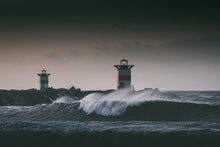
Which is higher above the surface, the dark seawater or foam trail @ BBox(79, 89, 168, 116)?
foam trail @ BBox(79, 89, 168, 116)

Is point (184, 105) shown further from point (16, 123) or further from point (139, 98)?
point (16, 123)

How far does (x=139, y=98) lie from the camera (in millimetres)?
18125

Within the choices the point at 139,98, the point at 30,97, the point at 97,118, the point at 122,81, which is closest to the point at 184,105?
the point at 139,98

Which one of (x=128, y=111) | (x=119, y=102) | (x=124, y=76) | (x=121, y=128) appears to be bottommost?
(x=121, y=128)

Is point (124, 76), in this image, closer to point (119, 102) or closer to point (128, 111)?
point (119, 102)

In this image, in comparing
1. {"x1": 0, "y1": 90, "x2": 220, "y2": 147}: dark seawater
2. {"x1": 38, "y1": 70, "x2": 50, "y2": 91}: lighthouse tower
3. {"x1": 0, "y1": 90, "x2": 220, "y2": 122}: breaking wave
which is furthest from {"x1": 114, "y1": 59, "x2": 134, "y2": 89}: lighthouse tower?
{"x1": 38, "y1": 70, "x2": 50, "y2": 91}: lighthouse tower

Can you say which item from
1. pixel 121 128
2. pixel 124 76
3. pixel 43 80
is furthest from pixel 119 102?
pixel 43 80

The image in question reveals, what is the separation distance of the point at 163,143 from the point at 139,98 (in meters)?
9.86

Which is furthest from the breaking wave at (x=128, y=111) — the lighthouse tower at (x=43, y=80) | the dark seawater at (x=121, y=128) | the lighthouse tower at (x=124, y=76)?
the lighthouse tower at (x=43, y=80)

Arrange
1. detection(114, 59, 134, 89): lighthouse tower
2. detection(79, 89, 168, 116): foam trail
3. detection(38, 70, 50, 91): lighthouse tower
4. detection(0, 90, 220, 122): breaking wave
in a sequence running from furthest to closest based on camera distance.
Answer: detection(38, 70, 50, 91): lighthouse tower
detection(114, 59, 134, 89): lighthouse tower
detection(79, 89, 168, 116): foam trail
detection(0, 90, 220, 122): breaking wave

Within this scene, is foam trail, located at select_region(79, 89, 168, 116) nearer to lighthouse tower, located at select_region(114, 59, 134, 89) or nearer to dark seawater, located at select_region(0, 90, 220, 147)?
dark seawater, located at select_region(0, 90, 220, 147)

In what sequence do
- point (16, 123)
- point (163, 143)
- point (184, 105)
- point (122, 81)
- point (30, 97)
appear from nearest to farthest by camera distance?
point (163, 143)
point (16, 123)
point (184, 105)
point (122, 81)
point (30, 97)

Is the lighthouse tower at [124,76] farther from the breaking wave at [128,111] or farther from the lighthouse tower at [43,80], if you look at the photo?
the lighthouse tower at [43,80]

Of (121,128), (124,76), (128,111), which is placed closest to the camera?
(121,128)
